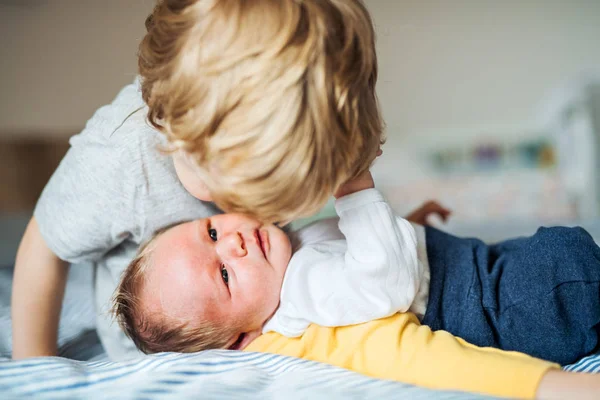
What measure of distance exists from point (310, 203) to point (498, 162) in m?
2.88

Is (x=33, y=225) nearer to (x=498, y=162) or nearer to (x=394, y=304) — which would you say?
(x=394, y=304)

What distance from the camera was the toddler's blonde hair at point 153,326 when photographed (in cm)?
86

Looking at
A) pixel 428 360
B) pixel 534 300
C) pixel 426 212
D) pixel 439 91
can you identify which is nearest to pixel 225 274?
pixel 428 360

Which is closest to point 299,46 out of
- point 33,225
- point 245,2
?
point 245,2

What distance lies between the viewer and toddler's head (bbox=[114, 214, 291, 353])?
848 mm

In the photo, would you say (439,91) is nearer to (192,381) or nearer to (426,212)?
(426,212)

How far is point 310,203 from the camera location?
663 millimetres

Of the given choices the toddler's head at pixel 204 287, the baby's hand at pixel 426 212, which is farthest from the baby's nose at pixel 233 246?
the baby's hand at pixel 426 212

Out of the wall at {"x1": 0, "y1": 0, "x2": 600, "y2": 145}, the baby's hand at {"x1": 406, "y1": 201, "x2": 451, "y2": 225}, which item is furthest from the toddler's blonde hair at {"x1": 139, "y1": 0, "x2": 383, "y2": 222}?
the wall at {"x1": 0, "y1": 0, "x2": 600, "y2": 145}

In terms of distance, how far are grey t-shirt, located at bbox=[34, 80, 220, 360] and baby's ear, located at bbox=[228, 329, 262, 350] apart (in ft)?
0.74

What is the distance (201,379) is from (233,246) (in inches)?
10.1

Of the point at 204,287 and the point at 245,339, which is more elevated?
the point at 204,287

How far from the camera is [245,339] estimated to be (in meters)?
0.93

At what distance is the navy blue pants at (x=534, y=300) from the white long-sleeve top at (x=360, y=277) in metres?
0.06
